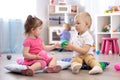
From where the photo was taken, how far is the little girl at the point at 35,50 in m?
1.74

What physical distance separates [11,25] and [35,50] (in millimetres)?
2334

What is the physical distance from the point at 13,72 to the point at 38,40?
1.02 feet

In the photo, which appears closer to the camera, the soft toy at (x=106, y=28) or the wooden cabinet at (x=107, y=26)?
the wooden cabinet at (x=107, y=26)

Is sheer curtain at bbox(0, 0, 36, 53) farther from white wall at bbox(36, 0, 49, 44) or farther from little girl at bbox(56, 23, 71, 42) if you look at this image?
little girl at bbox(56, 23, 71, 42)

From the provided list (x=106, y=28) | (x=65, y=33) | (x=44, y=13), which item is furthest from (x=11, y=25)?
(x=106, y=28)

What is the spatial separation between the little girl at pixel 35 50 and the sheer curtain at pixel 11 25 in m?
2.27

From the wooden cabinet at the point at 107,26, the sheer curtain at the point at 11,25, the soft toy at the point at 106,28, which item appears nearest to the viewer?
the wooden cabinet at the point at 107,26

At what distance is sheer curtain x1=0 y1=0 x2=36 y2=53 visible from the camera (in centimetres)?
406

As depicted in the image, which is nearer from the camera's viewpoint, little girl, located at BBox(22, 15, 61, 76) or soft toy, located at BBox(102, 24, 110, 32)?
little girl, located at BBox(22, 15, 61, 76)

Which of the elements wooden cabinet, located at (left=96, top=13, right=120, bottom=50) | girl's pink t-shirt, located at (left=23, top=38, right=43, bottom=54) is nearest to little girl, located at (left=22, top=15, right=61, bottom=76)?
girl's pink t-shirt, located at (left=23, top=38, right=43, bottom=54)

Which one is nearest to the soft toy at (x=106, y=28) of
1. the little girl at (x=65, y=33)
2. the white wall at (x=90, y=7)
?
the white wall at (x=90, y=7)

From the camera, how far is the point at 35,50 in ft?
6.12

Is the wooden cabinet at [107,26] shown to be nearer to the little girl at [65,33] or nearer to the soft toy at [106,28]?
the soft toy at [106,28]

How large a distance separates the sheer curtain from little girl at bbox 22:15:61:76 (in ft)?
7.46
